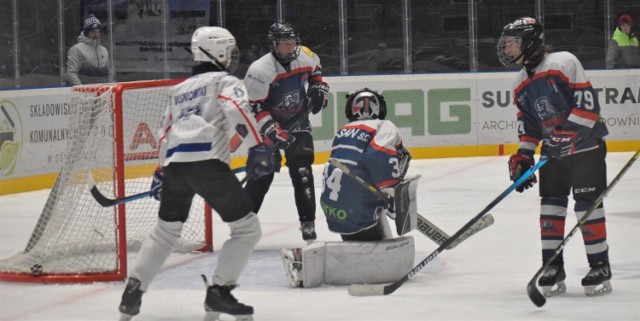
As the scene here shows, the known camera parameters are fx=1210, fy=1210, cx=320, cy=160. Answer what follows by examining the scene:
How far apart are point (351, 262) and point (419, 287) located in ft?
Result: 0.99

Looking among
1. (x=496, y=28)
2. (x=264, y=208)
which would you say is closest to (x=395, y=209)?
(x=264, y=208)

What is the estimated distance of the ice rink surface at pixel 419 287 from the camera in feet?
14.9

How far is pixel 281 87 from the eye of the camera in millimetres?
6195

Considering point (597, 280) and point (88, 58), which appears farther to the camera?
point (88, 58)

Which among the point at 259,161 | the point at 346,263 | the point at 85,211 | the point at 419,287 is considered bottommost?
the point at 419,287

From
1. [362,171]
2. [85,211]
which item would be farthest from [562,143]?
[85,211]

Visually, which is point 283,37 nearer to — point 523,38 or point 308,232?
point 308,232

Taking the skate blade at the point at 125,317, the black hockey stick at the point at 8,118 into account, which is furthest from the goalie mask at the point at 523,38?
the black hockey stick at the point at 8,118

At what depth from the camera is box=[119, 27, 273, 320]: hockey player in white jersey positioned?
4.20m

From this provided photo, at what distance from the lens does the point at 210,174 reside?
4211 millimetres

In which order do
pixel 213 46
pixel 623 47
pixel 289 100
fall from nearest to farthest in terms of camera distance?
pixel 213 46
pixel 289 100
pixel 623 47

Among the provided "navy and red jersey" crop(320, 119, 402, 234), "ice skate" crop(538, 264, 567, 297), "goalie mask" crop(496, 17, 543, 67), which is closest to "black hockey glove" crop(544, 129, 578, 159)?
"goalie mask" crop(496, 17, 543, 67)

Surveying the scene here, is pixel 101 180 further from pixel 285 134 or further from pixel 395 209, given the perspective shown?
pixel 395 209

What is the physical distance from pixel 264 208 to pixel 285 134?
197cm
